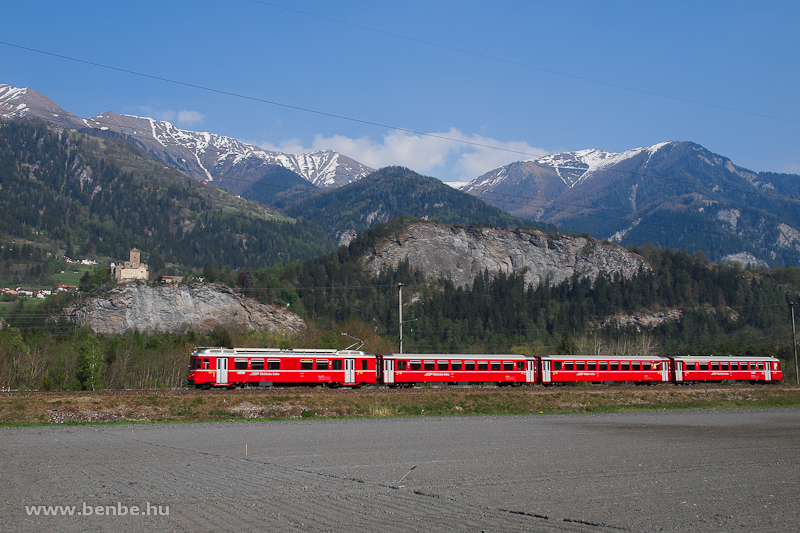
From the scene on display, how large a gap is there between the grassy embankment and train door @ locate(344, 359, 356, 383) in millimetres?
9549

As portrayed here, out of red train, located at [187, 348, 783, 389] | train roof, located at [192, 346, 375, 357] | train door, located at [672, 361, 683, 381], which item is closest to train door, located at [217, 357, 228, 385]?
red train, located at [187, 348, 783, 389]

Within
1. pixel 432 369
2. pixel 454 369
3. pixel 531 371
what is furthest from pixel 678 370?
pixel 432 369

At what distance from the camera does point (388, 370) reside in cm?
5706

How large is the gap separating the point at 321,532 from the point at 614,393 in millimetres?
43481

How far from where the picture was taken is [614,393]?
5119 cm

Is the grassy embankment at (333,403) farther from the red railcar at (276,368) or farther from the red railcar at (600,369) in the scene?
the red railcar at (600,369)

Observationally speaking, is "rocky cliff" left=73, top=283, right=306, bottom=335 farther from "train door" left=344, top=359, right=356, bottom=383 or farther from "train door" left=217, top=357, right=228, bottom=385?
"train door" left=217, top=357, right=228, bottom=385

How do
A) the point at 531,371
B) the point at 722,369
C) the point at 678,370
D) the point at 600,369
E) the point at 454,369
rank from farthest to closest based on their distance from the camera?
the point at 722,369
the point at 678,370
the point at 600,369
the point at 531,371
the point at 454,369

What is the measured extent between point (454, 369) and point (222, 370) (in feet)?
68.7

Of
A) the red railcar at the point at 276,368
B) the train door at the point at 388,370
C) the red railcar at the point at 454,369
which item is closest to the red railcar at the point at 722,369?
the red railcar at the point at 454,369

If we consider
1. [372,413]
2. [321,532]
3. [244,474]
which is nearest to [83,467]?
[244,474]

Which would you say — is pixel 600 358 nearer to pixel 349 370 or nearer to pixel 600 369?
pixel 600 369

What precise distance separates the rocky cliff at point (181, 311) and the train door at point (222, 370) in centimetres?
12700

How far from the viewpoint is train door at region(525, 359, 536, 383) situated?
62.1m
